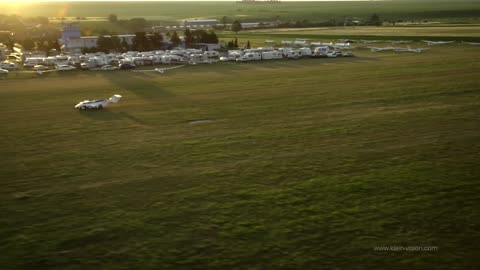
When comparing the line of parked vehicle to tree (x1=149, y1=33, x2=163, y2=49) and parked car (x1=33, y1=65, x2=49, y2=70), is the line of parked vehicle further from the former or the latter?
tree (x1=149, y1=33, x2=163, y2=49)

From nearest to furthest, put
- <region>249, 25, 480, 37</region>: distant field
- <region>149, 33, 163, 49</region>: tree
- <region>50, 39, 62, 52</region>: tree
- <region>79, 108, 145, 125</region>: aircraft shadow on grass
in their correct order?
<region>79, 108, 145, 125</region>: aircraft shadow on grass
<region>50, 39, 62, 52</region>: tree
<region>149, 33, 163, 49</region>: tree
<region>249, 25, 480, 37</region>: distant field

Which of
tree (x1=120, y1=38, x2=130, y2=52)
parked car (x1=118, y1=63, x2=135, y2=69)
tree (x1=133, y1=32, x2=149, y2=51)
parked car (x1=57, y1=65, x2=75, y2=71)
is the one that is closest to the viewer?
parked car (x1=57, y1=65, x2=75, y2=71)

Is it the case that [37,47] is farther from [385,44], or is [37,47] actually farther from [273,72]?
[385,44]

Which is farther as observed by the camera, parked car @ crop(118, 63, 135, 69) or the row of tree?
the row of tree

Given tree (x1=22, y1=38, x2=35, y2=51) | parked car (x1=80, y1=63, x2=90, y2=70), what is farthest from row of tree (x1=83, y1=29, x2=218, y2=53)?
parked car (x1=80, y1=63, x2=90, y2=70)

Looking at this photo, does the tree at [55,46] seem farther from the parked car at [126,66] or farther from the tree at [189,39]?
the parked car at [126,66]

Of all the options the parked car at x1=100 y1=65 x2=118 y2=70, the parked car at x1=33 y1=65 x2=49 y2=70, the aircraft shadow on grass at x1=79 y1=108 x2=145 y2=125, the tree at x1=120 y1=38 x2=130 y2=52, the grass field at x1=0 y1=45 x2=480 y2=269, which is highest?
the tree at x1=120 y1=38 x2=130 y2=52

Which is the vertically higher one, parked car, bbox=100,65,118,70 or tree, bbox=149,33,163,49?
tree, bbox=149,33,163,49

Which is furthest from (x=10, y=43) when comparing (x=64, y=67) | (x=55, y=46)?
(x=64, y=67)

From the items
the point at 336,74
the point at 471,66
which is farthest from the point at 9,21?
the point at 471,66
